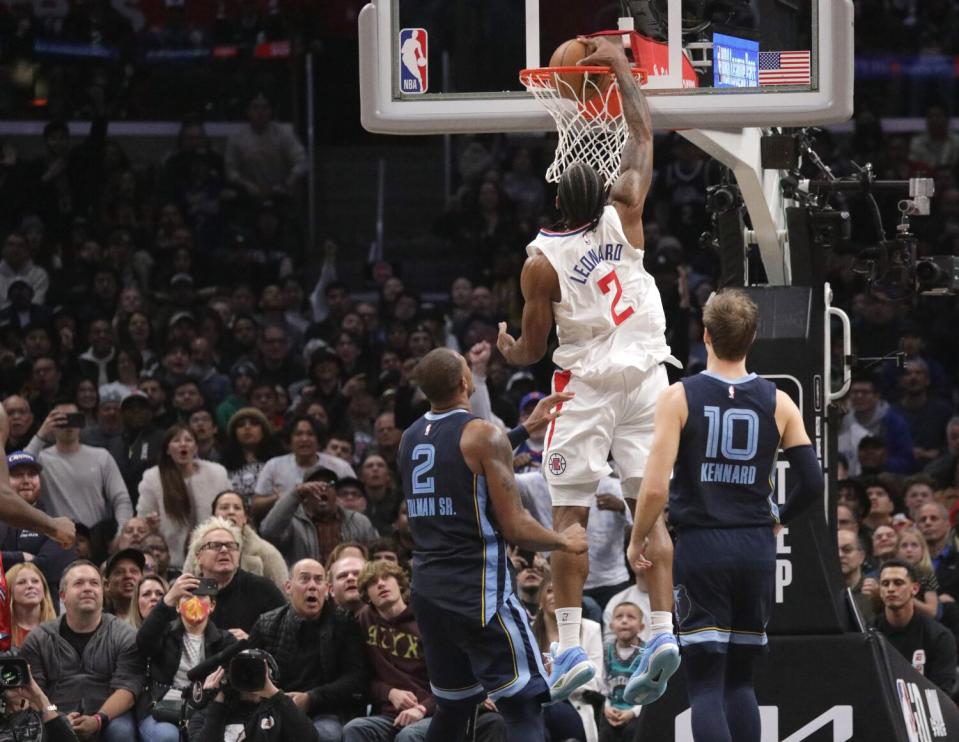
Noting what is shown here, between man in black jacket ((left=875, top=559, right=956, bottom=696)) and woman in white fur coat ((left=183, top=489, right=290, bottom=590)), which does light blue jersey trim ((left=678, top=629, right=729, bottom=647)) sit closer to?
man in black jacket ((left=875, top=559, right=956, bottom=696))

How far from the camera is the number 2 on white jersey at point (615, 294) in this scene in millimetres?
7895

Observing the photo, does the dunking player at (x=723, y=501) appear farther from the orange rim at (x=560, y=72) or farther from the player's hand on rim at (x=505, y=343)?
the orange rim at (x=560, y=72)

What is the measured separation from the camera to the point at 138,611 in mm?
11156

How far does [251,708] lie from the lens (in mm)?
10117

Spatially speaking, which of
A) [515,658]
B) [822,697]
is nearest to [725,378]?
[515,658]

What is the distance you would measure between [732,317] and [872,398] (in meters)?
8.33

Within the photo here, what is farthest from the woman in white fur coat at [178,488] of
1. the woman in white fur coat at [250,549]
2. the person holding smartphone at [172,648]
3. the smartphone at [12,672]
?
the smartphone at [12,672]

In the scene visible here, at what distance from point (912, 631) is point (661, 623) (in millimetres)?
4129

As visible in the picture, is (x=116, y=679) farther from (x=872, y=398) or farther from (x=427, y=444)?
(x=872, y=398)

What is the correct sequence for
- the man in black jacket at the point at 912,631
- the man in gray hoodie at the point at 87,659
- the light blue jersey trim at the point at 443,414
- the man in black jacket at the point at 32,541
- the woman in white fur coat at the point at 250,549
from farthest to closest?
the man in black jacket at the point at 32,541 → the woman in white fur coat at the point at 250,549 → the man in black jacket at the point at 912,631 → the man in gray hoodie at the point at 87,659 → the light blue jersey trim at the point at 443,414

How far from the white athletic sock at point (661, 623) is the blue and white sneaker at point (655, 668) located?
3cm

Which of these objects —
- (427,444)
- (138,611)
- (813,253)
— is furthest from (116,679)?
(813,253)

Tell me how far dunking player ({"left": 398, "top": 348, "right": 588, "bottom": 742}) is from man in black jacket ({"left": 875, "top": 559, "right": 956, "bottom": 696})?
13.5 feet

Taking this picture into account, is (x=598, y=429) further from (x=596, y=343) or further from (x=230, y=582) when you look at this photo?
(x=230, y=582)
